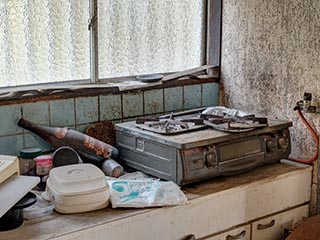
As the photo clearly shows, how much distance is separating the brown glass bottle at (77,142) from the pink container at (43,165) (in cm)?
16

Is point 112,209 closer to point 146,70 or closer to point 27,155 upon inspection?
point 27,155

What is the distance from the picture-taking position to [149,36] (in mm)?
2646

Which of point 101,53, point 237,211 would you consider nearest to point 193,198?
point 237,211

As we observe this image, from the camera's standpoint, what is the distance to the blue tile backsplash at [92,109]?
2.21 metres

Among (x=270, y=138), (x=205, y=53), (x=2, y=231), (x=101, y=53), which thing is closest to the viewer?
(x=2, y=231)

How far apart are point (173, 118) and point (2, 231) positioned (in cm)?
98

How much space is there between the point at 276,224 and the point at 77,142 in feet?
3.01

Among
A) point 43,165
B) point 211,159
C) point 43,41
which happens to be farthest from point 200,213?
point 43,41

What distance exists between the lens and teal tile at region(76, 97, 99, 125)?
239 cm

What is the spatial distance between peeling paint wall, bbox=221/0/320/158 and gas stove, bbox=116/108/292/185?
151mm

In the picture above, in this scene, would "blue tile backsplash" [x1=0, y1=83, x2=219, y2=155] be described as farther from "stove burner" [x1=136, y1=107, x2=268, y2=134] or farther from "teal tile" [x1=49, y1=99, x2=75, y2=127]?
"stove burner" [x1=136, y1=107, x2=268, y2=134]

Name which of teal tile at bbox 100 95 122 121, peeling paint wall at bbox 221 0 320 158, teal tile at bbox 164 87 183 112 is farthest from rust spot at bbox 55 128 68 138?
peeling paint wall at bbox 221 0 320 158

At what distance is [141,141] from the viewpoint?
2.23 m

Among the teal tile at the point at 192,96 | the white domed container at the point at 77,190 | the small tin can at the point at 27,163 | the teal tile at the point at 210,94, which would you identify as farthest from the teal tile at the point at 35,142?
the teal tile at the point at 210,94
